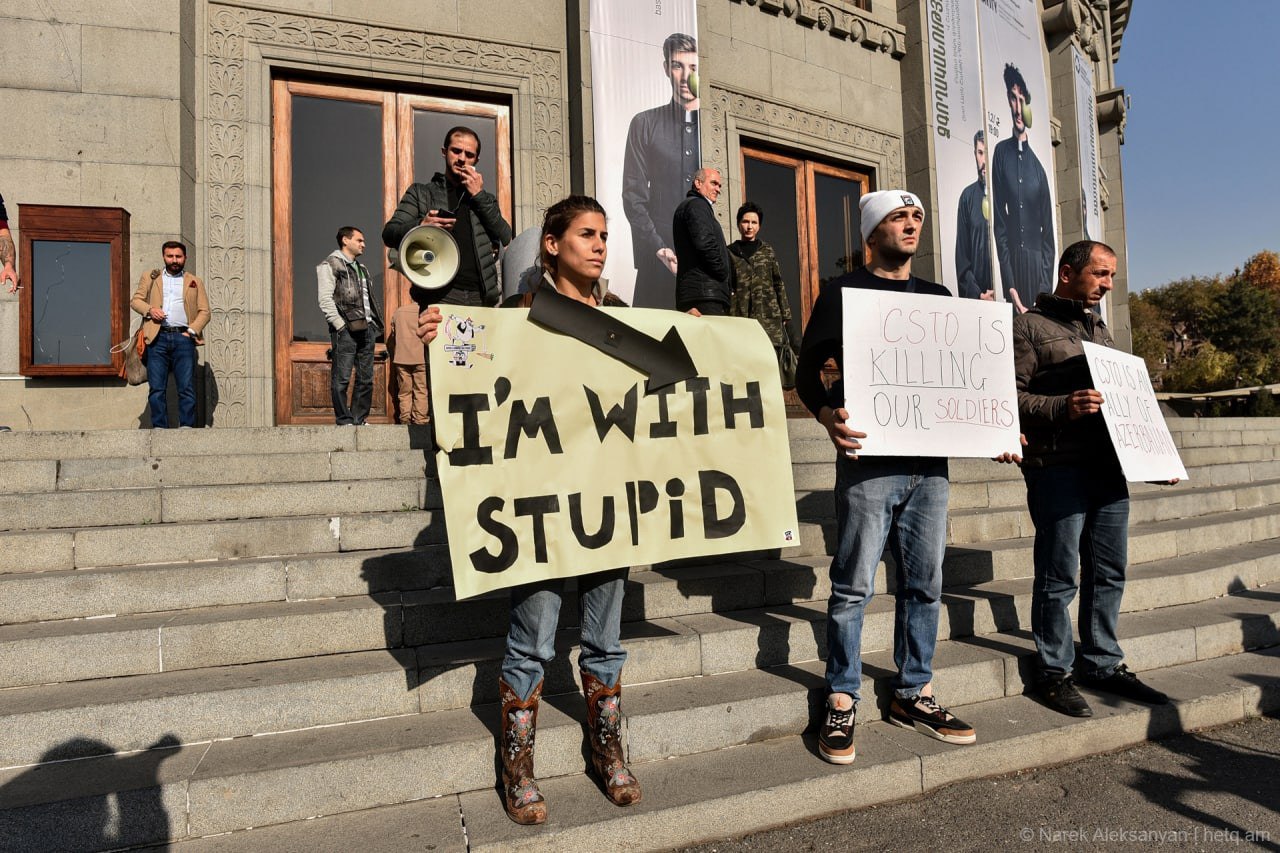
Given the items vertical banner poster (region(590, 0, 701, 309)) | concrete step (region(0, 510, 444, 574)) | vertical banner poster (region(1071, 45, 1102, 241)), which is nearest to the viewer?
concrete step (region(0, 510, 444, 574))

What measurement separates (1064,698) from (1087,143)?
1806 centimetres

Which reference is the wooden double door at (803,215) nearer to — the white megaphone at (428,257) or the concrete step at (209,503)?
the concrete step at (209,503)

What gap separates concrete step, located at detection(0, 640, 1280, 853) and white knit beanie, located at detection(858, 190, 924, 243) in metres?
2.08

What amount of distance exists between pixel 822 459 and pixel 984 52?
1141 centimetres

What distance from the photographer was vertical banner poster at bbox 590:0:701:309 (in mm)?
9398

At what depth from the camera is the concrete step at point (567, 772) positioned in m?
2.58

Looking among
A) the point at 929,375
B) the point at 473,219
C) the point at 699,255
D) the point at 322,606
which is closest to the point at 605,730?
the point at 322,606

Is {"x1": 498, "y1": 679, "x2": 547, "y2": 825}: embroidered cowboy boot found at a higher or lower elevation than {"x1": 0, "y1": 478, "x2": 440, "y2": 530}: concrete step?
lower

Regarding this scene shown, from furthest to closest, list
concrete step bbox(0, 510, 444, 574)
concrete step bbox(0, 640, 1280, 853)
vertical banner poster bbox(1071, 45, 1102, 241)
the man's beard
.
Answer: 1. vertical banner poster bbox(1071, 45, 1102, 241)
2. concrete step bbox(0, 510, 444, 574)
3. the man's beard
4. concrete step bbox(0, 640, 1280, 853)

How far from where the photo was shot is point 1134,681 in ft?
12.5

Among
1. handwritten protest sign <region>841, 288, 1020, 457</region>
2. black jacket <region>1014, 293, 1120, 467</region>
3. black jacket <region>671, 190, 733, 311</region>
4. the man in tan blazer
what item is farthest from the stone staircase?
the man in tan blazer

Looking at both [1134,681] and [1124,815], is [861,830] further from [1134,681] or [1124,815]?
[1134,681]

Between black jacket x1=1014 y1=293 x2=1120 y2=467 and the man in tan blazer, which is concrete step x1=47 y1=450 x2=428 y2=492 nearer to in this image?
the man in tan blazer

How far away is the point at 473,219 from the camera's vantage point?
15.1 feet
